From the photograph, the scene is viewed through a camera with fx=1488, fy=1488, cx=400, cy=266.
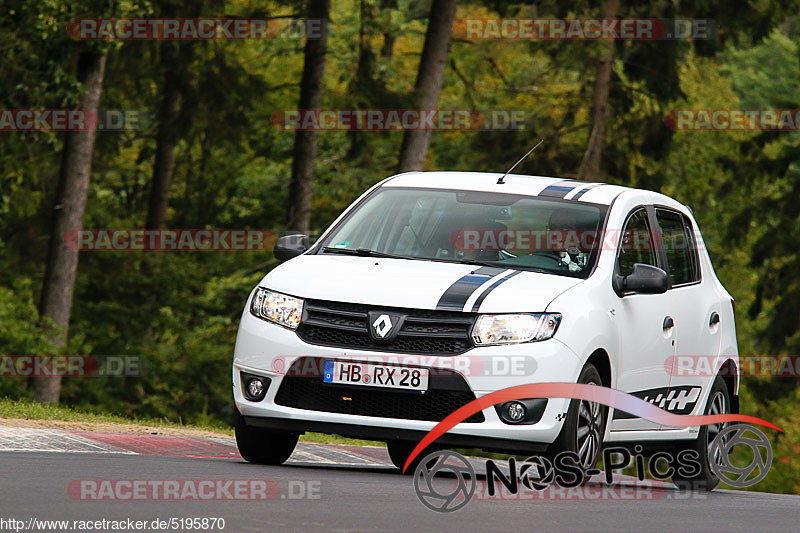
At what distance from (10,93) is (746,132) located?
1261 inches

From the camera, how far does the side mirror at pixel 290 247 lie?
33.6ft

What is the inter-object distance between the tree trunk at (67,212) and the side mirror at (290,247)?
47.4ft

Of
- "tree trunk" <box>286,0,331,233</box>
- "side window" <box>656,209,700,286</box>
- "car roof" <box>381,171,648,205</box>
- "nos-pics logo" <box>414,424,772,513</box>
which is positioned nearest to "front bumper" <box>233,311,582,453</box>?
"nos-pics logo" <box>414,424,772,513</box>

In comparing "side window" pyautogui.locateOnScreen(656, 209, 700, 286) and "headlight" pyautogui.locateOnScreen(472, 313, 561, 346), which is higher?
"side window" pyautogui.locateOnScreen(656, 209, 700, 286)

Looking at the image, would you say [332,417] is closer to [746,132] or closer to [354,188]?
[354,188]

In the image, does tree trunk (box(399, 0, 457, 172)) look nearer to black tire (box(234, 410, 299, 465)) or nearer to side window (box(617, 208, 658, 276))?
side window (box(617, 208, 658, 276))

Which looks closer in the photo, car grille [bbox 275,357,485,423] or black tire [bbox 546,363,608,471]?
car grille [bbox 275,357,485,423]

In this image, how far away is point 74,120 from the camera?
24.4 m

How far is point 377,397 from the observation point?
885 centimetres

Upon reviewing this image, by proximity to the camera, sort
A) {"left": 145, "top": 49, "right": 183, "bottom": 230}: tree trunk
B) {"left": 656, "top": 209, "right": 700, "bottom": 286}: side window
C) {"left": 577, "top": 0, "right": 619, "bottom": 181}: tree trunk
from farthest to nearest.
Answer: {"left": 577, "top": 0, "right": 619, "bottom": 181}: tree trunk
{"left": 145, "top": 49, "right": 183, "bottom": 230}: tree trunk
{"left": 656, "top": 209, "right": 700, "bottom": 286}: side window

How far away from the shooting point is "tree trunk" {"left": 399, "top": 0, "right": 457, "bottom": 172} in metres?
25.8

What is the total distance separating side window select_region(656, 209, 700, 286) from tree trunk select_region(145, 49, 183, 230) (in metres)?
19.5

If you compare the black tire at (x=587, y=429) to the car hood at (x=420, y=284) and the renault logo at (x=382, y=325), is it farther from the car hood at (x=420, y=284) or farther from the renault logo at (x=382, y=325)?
the renault logo at (x=382, y=325)

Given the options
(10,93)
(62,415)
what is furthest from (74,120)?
(62,415)
